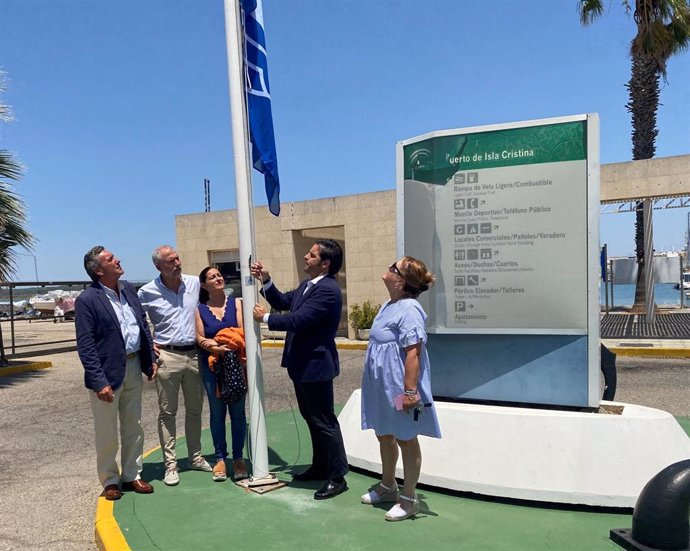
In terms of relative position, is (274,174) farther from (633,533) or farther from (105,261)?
(633,533)

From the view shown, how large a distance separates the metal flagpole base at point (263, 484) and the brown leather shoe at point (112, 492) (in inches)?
38.2

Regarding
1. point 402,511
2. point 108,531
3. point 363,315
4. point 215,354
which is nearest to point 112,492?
point 108,531

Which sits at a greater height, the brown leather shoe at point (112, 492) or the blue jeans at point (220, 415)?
the blue jeans at point (220, 415)

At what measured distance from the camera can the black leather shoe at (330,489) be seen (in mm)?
4480

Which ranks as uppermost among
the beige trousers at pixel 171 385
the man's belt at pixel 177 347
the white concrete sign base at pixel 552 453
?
the man's belt at pixel 177 347

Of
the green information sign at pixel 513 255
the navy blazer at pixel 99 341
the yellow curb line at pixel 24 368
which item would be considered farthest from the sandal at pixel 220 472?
the yellow curb line at pixel 24 368

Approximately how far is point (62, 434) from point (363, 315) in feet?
32.3

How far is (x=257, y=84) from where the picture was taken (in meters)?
4.75

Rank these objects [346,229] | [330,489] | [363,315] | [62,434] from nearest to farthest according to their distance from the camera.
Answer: [330,489], [62,434], [363,315], [346,229]

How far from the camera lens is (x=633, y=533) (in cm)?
349

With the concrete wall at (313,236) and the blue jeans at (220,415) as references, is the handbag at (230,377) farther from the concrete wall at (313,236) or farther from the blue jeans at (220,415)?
the concrete wall at (313,236)

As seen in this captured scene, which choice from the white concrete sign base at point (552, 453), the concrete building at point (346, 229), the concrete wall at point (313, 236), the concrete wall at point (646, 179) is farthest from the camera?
the concrete wall at point (313, 236)

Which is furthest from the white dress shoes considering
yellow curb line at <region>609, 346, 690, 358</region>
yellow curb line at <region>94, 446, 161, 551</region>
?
yellow curb line at <region>609, 346, 690, 358</region>

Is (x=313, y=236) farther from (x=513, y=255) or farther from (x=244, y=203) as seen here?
(x=244, y=203)
